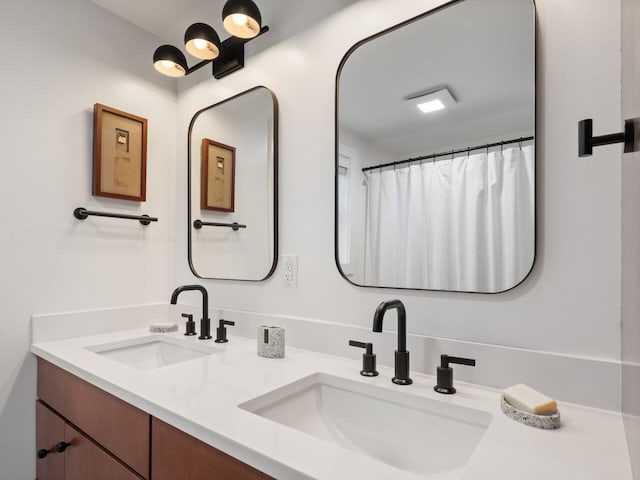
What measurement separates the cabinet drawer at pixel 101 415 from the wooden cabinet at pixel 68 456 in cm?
3

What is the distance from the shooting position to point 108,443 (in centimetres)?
103

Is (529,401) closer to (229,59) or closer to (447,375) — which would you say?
(447,375)

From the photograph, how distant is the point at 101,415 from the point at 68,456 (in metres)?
0.31

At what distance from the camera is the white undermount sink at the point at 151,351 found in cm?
145

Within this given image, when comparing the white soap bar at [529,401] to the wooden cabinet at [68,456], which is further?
the wooden cabinet at [68,456]

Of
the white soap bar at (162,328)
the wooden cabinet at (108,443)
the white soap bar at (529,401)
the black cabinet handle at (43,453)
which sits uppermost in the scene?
the white soap bar at (529,401)

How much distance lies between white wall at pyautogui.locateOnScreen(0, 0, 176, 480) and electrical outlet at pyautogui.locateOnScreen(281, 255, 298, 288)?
0.80m

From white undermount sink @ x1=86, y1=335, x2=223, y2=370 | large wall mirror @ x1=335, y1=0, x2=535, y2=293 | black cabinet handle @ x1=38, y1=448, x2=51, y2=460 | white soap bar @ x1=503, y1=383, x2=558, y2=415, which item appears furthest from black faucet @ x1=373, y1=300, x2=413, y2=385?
black cabinet handle @ x1=38, y1=448, x2=51, y2=460

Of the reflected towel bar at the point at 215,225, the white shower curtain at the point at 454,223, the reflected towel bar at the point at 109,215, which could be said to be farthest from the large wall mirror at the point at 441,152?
the reflected towel bar at the point at 109,215

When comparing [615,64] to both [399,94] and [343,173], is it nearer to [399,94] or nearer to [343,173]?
[399,94]

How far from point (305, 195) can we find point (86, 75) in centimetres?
112

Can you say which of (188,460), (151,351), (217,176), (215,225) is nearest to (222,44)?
(217,176)

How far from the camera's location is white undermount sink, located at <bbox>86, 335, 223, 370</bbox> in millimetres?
1452

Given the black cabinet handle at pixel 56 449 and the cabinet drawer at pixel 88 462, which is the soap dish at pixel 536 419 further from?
the black cabinet handle at pixel 56 449
